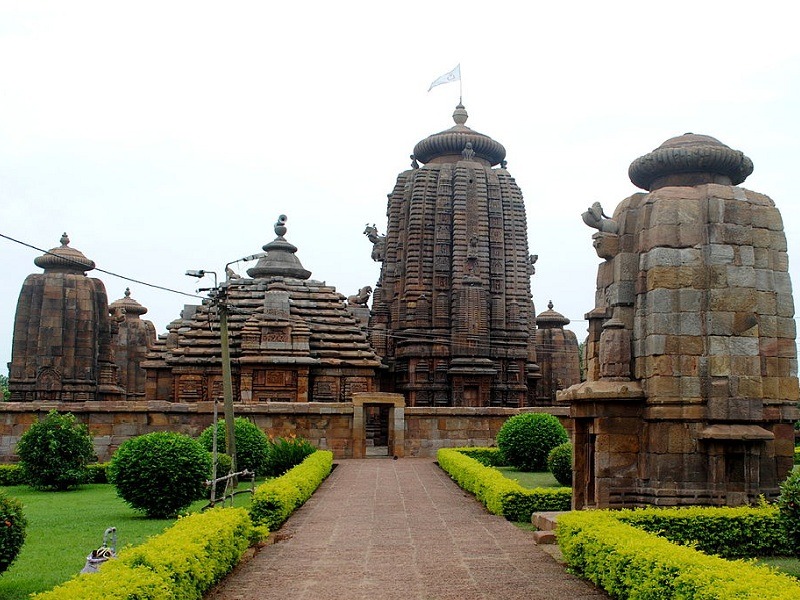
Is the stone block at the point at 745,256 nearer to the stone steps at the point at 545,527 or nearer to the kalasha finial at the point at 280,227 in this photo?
the stone steps at the point at 545,527

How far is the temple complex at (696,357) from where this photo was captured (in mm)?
10852

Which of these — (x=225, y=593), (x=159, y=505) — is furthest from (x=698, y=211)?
(x=159, y=505)

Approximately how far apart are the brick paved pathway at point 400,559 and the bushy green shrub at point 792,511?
2109mm

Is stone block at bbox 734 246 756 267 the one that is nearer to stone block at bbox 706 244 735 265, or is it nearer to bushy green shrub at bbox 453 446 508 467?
stone block at bbox 706 244 735 265

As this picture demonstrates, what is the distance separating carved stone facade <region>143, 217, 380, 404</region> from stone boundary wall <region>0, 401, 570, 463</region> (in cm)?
413

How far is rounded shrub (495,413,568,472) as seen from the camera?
2086 centimetres

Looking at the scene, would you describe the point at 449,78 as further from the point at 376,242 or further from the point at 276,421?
the point at 276,421

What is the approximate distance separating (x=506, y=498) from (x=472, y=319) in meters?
22.1

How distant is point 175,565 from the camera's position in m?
6.92

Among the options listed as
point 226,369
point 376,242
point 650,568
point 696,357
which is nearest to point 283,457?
point 226,369

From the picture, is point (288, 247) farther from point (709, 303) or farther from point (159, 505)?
point (709, 303)

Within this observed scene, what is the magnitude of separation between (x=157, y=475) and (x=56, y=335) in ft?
65.9

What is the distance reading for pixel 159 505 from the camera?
43.5 ft

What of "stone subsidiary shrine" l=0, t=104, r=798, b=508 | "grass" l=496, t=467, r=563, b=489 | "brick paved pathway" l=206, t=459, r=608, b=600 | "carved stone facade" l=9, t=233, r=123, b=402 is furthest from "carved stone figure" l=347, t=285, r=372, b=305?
"brick paved pathway" l=206, t=459, r=608, b=600
